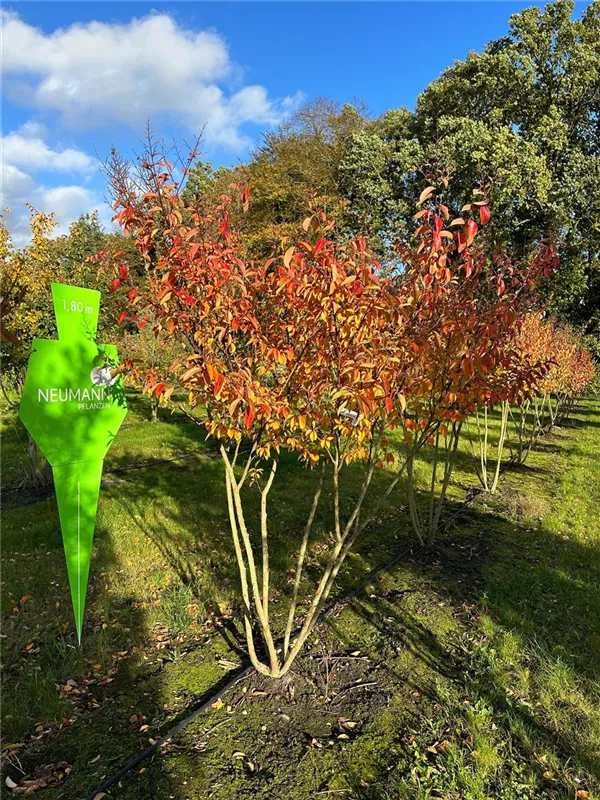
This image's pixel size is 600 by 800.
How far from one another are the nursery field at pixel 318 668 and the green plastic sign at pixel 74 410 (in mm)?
677

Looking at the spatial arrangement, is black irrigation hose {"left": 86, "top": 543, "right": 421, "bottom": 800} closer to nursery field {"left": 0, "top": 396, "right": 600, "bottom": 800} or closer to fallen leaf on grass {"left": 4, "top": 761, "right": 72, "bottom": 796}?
nursery field {"left": 0, "top": 396, "right": 600, "bottom": 800}

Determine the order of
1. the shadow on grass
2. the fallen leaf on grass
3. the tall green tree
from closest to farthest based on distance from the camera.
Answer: the fallen leaf on grass
the shadow on grass
the tall green tree

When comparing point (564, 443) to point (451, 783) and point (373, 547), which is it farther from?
point (451, 783)

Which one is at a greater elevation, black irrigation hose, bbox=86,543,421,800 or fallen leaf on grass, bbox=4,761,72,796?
black irrigation hose, bbox=86,543,421,800

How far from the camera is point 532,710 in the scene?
10.2 ft

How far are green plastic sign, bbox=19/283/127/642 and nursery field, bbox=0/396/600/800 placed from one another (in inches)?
26.7

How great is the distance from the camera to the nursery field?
105 inches

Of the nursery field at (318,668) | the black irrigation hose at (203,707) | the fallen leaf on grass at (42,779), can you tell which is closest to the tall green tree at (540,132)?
the nursery field at (318,668)

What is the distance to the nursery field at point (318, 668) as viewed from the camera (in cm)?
268

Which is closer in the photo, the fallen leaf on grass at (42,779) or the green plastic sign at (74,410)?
the fallen leaf on grass at (42,779)

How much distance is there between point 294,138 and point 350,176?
5.60 metres

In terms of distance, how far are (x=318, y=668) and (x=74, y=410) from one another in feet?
8.31

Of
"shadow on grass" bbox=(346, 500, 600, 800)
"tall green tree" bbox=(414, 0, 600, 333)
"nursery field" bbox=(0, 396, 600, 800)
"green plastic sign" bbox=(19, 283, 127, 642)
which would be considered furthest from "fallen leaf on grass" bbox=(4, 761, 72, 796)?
"tall green tree" bbox=(414, 0, 600, 333)

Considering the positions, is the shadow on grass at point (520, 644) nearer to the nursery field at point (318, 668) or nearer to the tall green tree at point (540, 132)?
the nursery field at point (318, 668)
